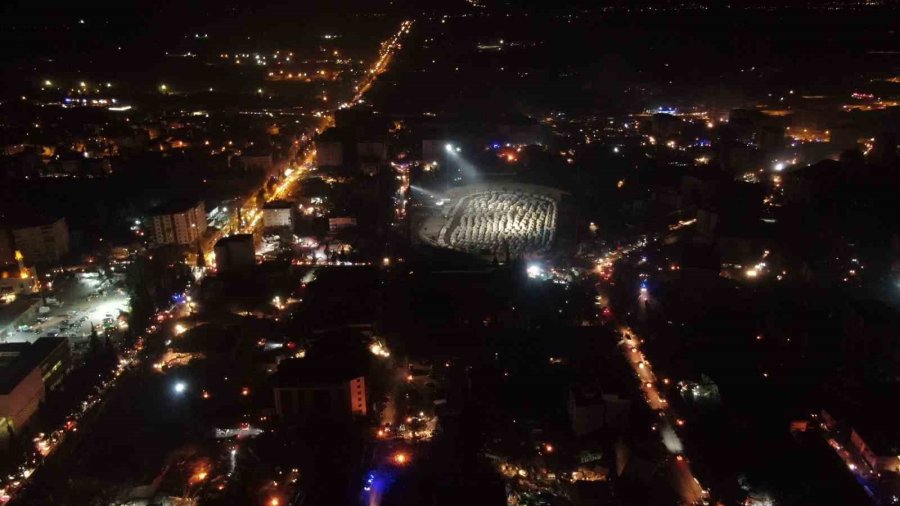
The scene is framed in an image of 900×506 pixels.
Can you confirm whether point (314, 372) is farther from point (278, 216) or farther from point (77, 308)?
point (278, 216)

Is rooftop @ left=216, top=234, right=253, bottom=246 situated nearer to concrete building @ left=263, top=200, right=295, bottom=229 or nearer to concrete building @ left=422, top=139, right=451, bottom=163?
concrete building @ left=263, top=200, right=295, bottom=229

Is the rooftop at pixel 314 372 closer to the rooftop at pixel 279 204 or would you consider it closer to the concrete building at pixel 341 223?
the concrete building at pixel 341 223

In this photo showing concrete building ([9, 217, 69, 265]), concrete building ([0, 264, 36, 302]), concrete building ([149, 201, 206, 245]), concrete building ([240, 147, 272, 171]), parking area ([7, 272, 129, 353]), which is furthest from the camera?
concrete building ([240, 147, 272, 171])

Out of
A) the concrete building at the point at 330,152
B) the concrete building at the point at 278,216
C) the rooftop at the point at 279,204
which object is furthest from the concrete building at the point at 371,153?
the concrete building at the point at 278,216

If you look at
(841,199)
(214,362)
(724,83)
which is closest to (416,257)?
(214,362)

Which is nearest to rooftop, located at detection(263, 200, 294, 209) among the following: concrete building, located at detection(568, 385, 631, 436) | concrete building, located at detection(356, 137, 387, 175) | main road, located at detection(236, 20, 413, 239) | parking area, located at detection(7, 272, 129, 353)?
main road, located at detection(236, 20, 413, 239)

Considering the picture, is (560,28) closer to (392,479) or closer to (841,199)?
(841,199)

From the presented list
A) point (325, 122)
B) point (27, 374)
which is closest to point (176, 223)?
point (27, 374)
